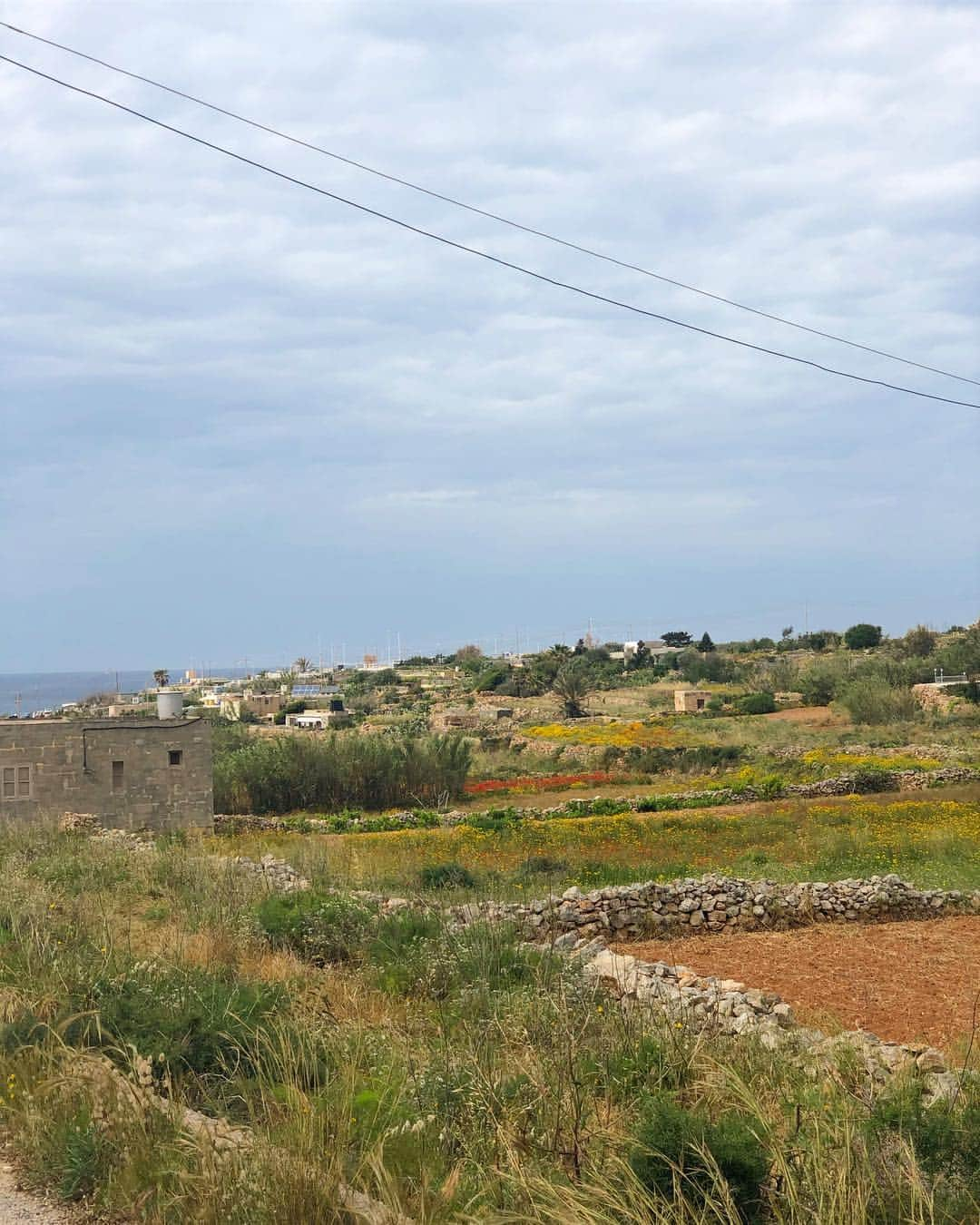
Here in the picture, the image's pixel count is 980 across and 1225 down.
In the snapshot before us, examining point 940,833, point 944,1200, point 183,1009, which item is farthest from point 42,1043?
point 940,833

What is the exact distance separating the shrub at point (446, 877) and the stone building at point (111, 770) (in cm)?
1189

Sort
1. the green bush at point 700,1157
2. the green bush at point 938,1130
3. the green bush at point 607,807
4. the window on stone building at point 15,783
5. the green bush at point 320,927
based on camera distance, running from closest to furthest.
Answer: the green bush at point 700,1157 → the green bush at point 938,1130 → the green bush at point 320,927 → the window on stone building at point 15,783 → the green bush at point 607,807

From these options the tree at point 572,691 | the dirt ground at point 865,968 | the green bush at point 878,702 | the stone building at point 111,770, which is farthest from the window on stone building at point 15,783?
the tree at point 572,691

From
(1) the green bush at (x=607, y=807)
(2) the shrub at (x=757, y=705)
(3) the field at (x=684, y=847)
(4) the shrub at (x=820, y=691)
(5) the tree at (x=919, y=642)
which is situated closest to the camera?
(3) the field at (x=684, y=847)

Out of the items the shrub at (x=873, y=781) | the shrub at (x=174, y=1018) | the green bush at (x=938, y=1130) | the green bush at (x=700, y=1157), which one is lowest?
the shrub at (x=873, y=781)

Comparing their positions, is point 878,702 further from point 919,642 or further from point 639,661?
point 639,661

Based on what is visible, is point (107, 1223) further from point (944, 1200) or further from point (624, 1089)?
point (944, 1200)

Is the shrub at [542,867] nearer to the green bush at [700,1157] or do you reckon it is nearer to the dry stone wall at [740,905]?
the dry stone wall at [740,905]

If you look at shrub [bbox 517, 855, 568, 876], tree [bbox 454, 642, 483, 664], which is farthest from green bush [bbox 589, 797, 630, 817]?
tree [bbox 454, 642, 483, 664]

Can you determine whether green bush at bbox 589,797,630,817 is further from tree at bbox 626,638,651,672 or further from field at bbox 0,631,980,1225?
tree at bbox 626,638,651,672

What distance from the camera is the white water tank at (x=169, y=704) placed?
30969mm

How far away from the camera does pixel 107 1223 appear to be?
4.94m

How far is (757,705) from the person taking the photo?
67438mm

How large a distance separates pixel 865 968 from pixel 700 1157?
1016 centimetres
